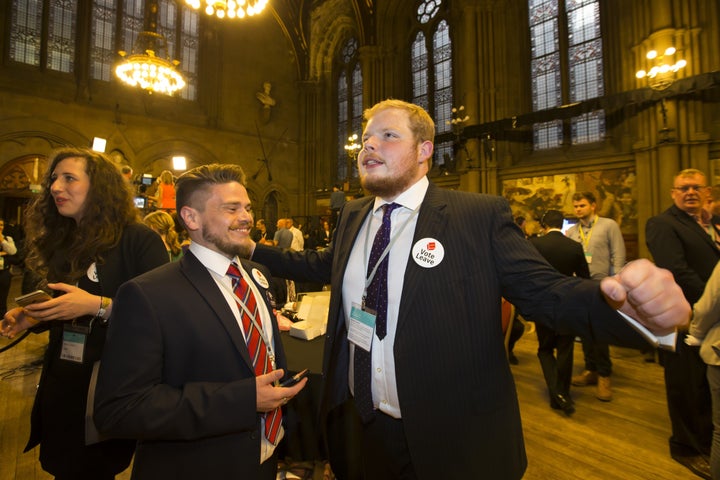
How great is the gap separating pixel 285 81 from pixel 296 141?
295 cm

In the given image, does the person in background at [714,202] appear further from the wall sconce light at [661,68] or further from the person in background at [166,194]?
the wall sconce light at [661,68]

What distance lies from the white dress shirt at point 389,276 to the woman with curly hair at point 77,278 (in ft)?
3.05

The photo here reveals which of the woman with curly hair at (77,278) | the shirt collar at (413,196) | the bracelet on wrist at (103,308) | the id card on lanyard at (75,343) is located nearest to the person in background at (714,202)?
the shirt collar at (413,196)

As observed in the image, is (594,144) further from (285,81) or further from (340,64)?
(285,81)

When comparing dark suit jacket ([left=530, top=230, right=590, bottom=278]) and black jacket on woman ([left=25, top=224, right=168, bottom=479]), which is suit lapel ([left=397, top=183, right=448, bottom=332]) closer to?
black jacket on woman ([left=25, top=224, right=168, bottom=479])

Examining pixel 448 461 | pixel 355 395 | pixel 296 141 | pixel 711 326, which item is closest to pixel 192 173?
pixel 355 395

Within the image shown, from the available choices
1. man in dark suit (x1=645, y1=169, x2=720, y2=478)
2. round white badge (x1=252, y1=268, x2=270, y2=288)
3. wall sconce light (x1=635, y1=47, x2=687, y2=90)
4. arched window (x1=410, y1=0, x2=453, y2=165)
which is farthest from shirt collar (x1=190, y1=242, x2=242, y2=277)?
arched window (x1=410, y1=0, x2=453, y2=165)

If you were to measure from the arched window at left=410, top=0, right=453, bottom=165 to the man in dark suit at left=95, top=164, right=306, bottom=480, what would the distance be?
12.8m

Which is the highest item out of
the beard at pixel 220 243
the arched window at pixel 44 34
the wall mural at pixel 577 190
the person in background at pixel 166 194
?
the arched window at pixel 44 34

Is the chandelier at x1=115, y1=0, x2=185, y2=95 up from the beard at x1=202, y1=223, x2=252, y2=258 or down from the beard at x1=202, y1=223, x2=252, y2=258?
up

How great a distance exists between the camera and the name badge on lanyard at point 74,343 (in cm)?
146

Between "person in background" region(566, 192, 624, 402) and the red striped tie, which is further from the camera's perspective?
"person in background" region(566, 192, 624, 402)

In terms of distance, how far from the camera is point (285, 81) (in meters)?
17.5

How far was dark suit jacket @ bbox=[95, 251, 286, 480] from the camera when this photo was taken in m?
0.98
